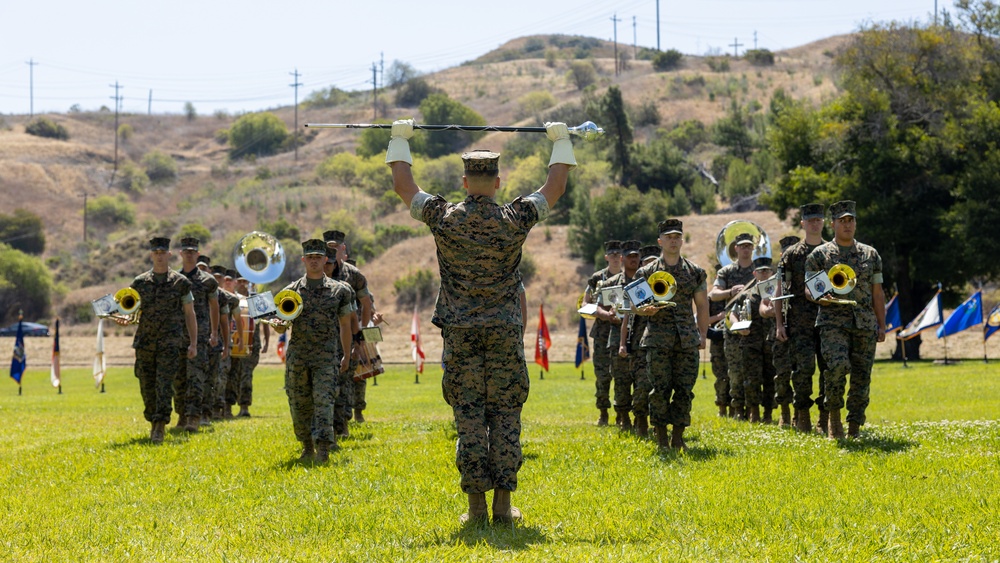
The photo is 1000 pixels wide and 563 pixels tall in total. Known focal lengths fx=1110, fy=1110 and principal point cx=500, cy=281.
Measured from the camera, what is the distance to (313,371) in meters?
11.5

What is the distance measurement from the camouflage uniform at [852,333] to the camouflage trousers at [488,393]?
5.39 m

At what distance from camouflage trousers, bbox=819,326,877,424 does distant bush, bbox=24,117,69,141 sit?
483 ft

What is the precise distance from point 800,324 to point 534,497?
5320 millimetres

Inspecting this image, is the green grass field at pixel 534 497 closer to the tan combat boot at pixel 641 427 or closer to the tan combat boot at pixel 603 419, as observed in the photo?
the tan combat boot at pixel 641 427

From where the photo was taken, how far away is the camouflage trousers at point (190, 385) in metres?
14.9

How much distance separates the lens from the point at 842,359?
11828 millimetres

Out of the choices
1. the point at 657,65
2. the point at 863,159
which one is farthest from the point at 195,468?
the point at 657,65

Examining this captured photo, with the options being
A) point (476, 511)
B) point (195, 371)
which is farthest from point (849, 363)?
point (195, 371)

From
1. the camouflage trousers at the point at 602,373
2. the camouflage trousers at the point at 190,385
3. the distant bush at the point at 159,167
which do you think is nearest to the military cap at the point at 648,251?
the camouflage trousers at the point at 602,373

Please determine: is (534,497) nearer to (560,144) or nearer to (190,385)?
(560,144)

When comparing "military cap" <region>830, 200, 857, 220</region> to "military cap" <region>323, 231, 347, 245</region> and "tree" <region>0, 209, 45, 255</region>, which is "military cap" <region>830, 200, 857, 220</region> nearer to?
"military cap" <region>323, 231, 347, 245</region>

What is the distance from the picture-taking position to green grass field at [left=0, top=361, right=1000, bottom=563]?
677cm

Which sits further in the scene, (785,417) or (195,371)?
(195,371)

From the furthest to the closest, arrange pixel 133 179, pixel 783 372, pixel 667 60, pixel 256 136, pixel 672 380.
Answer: pixel 667 60 < pixel 256 136 < pixel 133 179 < pixel 783 372 < pixel 672 380
